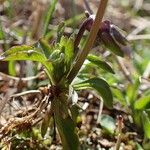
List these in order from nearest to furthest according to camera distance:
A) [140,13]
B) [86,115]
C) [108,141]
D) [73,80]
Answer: [73,80] < [108,141] < [86,115] < [140,13]

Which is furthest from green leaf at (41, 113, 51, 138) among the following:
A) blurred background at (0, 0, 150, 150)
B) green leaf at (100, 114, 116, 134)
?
green leaf at (100, 114, 116, 134)

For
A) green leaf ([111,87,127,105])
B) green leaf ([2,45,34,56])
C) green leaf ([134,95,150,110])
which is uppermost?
green leaf ([2,45,34,56])

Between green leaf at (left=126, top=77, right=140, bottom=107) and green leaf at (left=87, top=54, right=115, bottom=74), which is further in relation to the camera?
green leaf at (left=126, top=77, right=140, bottom=107)

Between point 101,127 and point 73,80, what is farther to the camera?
point 101,127

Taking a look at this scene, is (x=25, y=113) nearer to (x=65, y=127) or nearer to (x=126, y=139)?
(x=65, y=127)

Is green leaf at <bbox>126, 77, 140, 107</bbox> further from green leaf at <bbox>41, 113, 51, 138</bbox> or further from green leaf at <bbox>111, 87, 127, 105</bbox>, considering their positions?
green leaf at <bbox>41, 113, 51, 138</bbox>

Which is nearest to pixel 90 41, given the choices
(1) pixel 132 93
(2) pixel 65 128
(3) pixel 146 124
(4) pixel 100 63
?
(4) pixel 100 63

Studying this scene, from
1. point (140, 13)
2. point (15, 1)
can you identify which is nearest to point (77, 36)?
point (15, 1)
